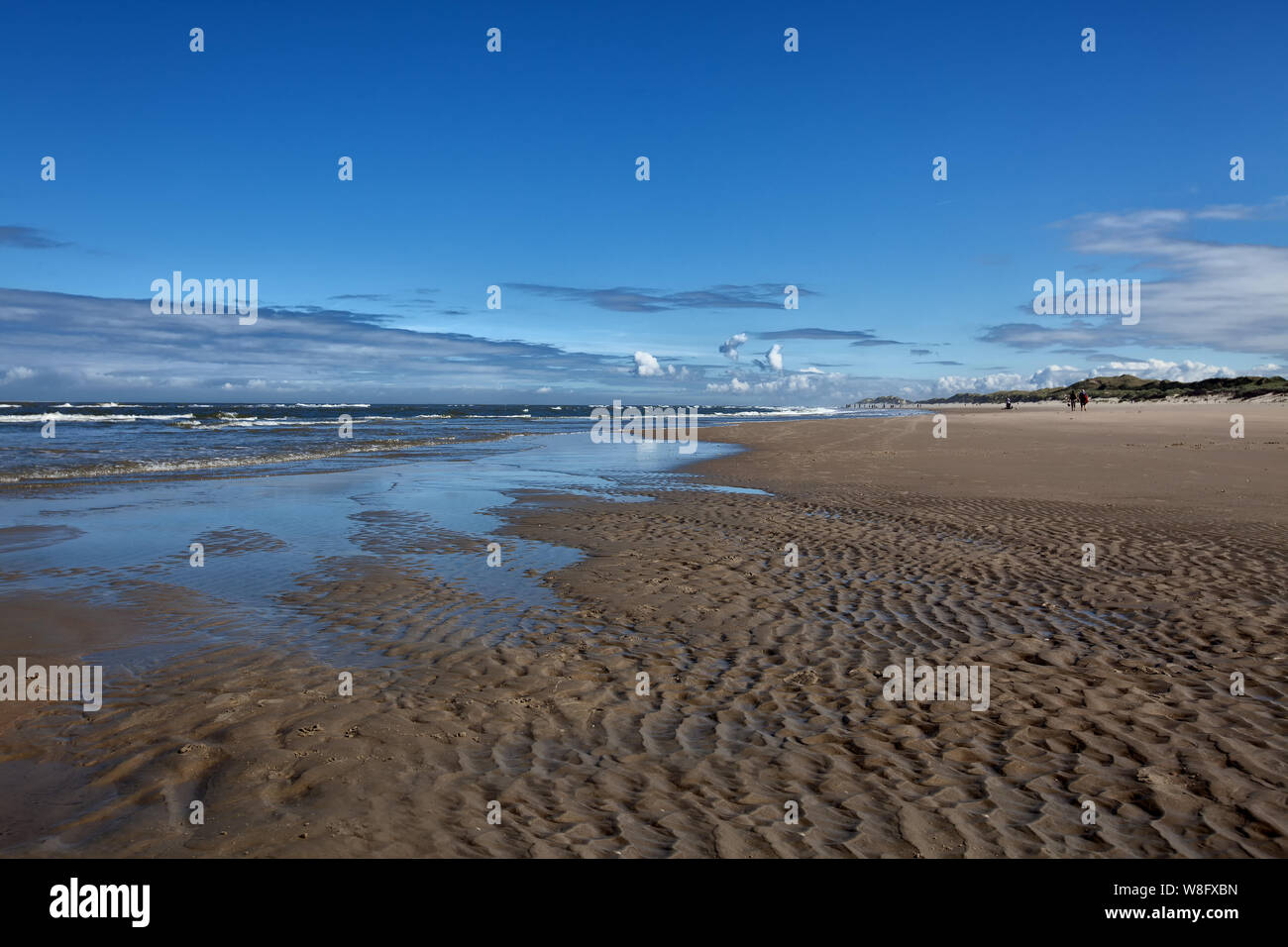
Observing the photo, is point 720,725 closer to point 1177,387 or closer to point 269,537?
point 269,537

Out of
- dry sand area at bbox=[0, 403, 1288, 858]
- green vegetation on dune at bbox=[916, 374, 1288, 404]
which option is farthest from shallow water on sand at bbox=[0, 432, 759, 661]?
green vegetation on dune at bbox=[916, 374, 1288, 404]

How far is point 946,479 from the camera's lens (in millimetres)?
22062

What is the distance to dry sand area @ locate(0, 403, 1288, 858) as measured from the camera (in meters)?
4.33

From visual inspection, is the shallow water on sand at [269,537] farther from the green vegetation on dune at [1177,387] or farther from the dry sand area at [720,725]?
the green vegetation on dune at [1177,387]

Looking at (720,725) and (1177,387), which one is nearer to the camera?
(720,725)

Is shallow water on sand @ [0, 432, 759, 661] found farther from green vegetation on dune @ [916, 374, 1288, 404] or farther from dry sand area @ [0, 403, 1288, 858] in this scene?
green vegetation on dune @ [916, 374, 1288, 404]

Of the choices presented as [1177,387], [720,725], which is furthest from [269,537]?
[1177,387]

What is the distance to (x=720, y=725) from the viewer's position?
5812 millimetres

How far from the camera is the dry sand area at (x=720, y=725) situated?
170 inches

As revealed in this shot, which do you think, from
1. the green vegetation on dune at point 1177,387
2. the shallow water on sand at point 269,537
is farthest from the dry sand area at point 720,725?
the green vegetation on dune at point 1177,387

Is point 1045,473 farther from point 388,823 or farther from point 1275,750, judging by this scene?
point 388,823

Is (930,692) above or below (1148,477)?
below
